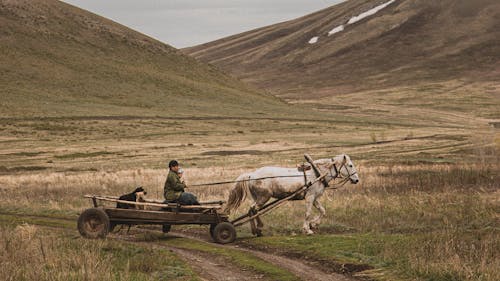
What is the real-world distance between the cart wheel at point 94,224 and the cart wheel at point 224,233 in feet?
9.74

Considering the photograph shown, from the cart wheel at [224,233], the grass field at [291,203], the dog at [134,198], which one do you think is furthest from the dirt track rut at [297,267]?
the dog at [134,198]

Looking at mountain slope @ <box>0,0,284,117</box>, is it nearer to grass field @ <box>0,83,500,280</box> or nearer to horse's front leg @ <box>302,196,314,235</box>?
grass field @ <box>0,83,500,280</box>

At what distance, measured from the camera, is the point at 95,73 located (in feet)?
416

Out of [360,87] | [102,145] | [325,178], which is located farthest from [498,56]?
[325,178]

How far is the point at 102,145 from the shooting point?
2773 inches

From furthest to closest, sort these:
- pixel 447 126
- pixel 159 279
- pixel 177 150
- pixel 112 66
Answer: pixel 112 66 → pixel 447 126 → pixel 177 150 → pixel 159 279

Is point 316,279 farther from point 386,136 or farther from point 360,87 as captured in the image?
point 360,87

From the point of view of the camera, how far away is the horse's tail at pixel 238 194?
20.0 meters

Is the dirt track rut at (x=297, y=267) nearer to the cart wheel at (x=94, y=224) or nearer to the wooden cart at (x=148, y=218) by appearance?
the wooden cart at (x=148, y=218)

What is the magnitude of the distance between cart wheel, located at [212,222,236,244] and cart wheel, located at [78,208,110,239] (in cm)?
297

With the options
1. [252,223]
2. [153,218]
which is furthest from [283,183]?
[153,218]

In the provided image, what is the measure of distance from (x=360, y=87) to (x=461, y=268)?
170 metres

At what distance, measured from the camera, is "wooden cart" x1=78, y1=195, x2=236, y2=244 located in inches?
730

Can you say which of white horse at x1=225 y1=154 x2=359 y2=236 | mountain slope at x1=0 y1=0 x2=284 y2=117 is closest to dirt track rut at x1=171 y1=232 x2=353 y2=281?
white horse at x1=225 y1=154 x2=359 y2=236
